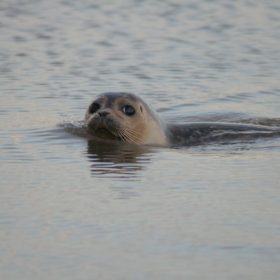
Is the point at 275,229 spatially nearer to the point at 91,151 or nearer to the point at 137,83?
the point at 91,151

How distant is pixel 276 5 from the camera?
17203 millimetres

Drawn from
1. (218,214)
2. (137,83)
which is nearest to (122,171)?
(218,214)

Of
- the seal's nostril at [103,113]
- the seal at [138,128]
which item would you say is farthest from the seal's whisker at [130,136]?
the seal's nostril at [103,113]

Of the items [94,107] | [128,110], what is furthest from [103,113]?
[128,110]

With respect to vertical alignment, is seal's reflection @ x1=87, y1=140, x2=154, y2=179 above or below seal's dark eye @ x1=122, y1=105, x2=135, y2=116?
below

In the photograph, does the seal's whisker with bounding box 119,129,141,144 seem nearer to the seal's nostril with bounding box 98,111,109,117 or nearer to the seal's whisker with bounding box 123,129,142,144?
the seal's whisker with bounding box 123,129,142,144

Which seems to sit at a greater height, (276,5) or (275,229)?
(276,5)

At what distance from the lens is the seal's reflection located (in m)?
8.55

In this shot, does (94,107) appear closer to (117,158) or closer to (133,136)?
(133,136)

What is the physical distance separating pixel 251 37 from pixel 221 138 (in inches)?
203

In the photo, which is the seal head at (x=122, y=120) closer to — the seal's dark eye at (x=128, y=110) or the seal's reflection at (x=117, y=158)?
the seal's dark eye at (x=128, y=110)

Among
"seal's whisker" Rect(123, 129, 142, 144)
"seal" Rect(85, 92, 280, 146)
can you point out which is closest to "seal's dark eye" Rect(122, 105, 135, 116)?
"seal" Rect(85, 92, 280, 146)

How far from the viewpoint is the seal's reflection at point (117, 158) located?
8555mm

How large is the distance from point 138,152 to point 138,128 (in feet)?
1.79
